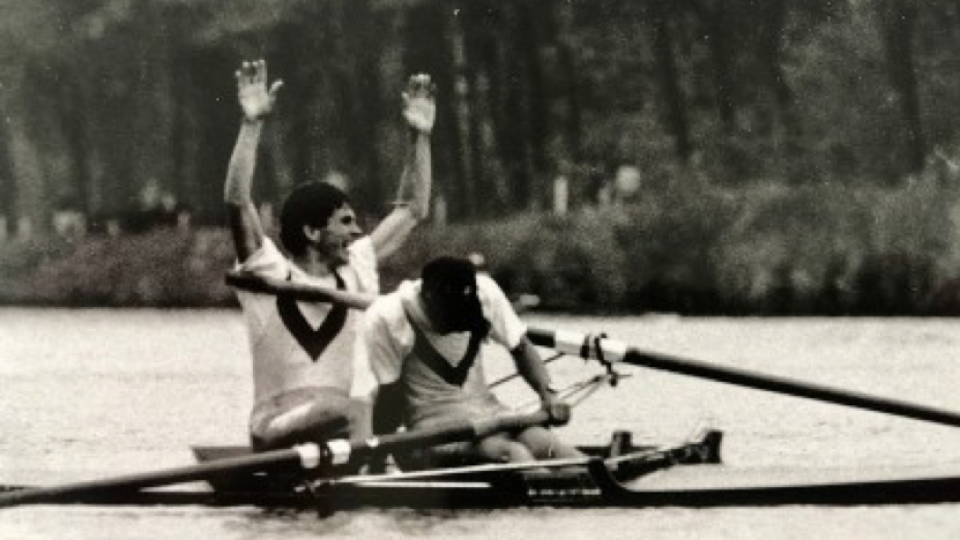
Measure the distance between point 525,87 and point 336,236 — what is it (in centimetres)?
2024

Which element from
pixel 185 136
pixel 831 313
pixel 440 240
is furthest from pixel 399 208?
pixel 185 136

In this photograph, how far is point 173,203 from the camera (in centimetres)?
2795

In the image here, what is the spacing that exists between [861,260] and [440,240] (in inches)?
188

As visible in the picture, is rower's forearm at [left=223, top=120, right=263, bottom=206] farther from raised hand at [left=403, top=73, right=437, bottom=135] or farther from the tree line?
the tree line

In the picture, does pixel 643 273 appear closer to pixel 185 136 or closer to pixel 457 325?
pixel 185 136

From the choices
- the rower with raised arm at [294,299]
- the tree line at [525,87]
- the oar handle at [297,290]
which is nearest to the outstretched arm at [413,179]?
the rower with raised arm at [294,299]

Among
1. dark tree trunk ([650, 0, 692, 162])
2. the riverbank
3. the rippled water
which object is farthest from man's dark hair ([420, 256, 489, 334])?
dark tree trunk ([650, 0, 692, 162])

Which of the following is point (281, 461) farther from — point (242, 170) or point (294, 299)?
point (242, 170)

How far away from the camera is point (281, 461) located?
796 centimetres

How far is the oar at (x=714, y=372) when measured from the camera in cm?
867

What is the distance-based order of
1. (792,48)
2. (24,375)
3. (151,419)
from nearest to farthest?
(151,419), (24,375), (792,48)

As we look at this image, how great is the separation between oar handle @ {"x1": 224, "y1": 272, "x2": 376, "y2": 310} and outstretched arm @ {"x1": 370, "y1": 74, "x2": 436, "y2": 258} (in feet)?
1.49

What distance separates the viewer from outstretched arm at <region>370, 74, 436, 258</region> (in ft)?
28.6

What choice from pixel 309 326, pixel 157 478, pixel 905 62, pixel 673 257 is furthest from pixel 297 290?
pixel 905 62
